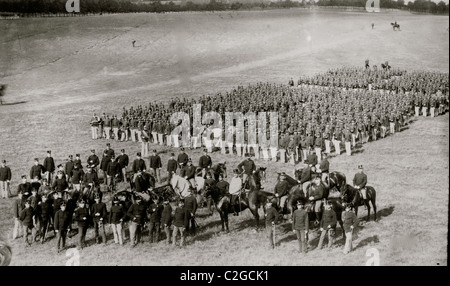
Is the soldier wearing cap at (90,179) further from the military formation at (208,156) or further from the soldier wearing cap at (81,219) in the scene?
the soldier wearing cap at (81,219)

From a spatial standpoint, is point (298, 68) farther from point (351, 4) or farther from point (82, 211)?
point (82, 211)

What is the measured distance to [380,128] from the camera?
24.4 m

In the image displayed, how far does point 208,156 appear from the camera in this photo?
18078mm

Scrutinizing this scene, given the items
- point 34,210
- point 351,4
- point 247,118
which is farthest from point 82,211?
point 351,4

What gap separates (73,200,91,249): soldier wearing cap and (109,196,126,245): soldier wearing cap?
0.68m

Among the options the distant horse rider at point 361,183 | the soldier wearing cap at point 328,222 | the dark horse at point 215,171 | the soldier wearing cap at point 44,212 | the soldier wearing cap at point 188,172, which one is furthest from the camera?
the dark horse at point 215,171

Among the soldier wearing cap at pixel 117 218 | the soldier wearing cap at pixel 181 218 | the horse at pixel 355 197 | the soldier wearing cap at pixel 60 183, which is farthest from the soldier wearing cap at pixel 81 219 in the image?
the horse at pixel 355 197

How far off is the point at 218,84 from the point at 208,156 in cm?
2352

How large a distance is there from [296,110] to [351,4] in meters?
35.4

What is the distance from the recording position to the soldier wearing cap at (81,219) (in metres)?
13.4

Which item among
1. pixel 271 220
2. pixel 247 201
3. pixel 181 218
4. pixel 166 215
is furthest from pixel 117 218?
pixel 271 220

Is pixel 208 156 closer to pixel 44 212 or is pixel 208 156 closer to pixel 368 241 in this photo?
pixel 44 212

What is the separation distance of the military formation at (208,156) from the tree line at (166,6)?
12630 millimetres

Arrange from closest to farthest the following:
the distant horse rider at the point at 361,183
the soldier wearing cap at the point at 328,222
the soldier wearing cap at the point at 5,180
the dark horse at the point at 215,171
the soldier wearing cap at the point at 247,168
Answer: the soldier wearing cap at the point at 328,222 < the distant horse rider at the point at 361,183 < the soldier wearing cap at the point at 247,168 < the dark horse at the point at 215,171 < the soldier wearing cap at the point at 5,180
